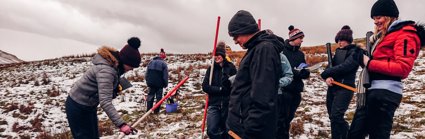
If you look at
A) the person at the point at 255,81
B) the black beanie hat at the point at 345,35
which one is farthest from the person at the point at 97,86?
the black beanie hat at the point at 345,35

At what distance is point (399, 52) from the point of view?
308cm

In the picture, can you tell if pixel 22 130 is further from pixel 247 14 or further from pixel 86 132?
pixel 247 14

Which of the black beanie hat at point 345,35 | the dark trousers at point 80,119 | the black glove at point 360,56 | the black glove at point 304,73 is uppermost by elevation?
the black beanie hat at point 345,35

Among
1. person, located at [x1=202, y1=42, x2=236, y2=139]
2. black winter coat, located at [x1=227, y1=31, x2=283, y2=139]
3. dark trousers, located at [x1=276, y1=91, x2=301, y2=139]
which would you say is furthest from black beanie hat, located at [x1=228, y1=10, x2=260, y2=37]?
dark trousers, located at [x1=276, y1=91, x2=301, y2=139]

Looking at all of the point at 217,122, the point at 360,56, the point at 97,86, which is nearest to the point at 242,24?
the point at 360,56

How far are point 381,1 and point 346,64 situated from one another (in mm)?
1990

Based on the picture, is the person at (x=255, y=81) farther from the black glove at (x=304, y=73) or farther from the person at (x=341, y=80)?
the person at (x=341, y=80)

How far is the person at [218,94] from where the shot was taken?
5547 mm

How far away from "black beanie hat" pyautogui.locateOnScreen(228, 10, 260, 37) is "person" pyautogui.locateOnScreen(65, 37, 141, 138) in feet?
5.83

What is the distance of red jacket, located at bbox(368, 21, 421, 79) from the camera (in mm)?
3070

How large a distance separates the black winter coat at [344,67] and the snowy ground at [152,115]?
6.70 feet

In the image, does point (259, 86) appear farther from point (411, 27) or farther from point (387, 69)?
point (411, 27)

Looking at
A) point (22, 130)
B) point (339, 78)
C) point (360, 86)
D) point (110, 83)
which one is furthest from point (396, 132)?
point (22, 130)

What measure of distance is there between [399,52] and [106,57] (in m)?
3.40
